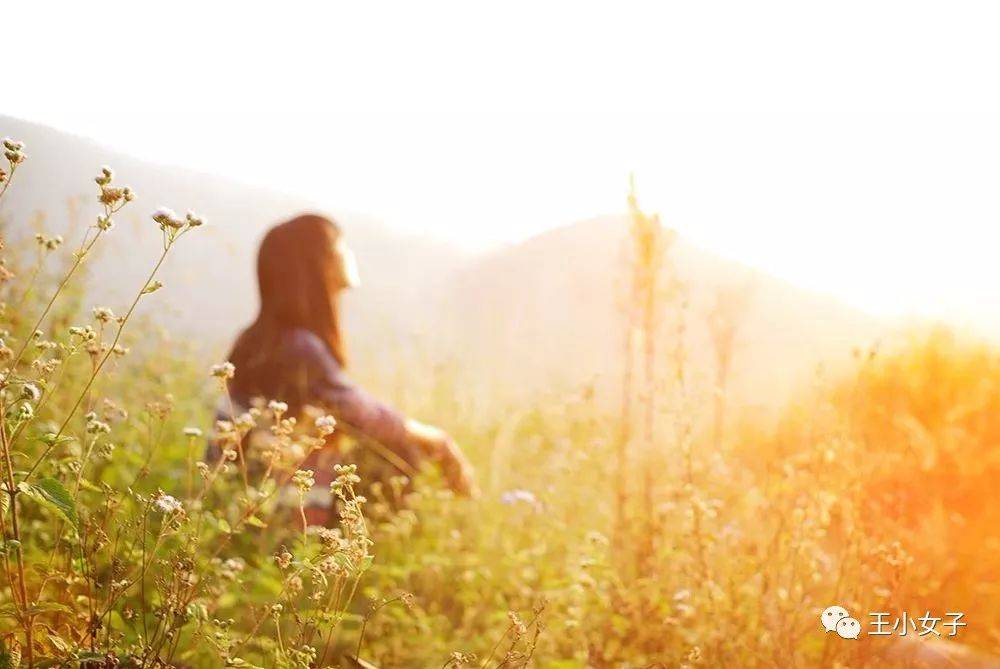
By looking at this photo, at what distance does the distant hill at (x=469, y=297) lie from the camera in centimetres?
409

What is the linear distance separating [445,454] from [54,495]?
3.38 m

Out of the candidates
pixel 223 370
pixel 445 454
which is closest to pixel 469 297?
pixel 445 454

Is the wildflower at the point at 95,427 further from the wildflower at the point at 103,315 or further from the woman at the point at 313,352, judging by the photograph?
the woman at the point at 313,352

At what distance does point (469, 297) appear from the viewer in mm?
18016

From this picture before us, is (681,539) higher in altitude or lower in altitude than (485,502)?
higher

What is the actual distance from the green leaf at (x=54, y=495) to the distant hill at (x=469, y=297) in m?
0.71

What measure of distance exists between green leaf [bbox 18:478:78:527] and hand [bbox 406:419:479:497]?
3.16 metres

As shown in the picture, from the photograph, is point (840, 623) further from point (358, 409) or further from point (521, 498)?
point (358, 409)

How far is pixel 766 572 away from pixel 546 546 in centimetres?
130

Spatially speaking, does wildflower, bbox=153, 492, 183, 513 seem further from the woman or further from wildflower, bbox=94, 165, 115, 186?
the woman

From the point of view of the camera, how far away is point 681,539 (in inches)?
142

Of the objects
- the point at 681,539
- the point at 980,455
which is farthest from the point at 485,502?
the point at 980,455

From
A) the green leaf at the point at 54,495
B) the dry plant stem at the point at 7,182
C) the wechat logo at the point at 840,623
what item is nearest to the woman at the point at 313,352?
the wechat logo at the point at 840,623

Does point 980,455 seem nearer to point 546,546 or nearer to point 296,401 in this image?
point 546,546
